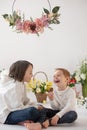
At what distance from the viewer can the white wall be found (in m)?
4.41

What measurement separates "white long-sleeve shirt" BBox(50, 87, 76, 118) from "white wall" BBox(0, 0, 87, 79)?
1.82 metres

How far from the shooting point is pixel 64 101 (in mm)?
2600

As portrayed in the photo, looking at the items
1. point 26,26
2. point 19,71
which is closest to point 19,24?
point 26,26

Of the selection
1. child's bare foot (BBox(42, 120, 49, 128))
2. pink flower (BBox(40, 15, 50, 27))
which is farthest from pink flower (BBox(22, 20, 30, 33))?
child's bare foot (BBox(42, 120, 49, 128))

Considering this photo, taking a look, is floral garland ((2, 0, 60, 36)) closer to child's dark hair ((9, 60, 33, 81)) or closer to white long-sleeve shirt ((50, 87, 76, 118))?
child's dark hair ((9, 60, 33, 81))

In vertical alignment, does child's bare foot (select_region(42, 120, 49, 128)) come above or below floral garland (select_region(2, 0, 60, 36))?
below

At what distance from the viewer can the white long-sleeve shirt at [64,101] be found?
2498 millimetres

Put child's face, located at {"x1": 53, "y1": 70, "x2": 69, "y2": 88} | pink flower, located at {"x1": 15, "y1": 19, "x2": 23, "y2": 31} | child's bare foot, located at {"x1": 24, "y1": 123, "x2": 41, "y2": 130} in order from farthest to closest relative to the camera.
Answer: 1. pink flower, located at {"x1": 15, "y1": 19, "x2": 23, "y2": 31}
2. child's face, located at {"x1": 53, "y1": 70, "x2": 69, "y2": 88}
3. child's bare foot, located at {"x1": 24, "y1": 123, "x2": 41, "y2": 130}

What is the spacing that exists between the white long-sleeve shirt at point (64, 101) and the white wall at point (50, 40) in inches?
71.7

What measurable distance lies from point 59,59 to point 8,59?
2.48 feet

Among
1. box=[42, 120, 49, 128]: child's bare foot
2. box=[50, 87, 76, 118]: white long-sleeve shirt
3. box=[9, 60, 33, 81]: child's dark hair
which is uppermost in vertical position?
box=[9, 60, 33, 81]: child's dark hair

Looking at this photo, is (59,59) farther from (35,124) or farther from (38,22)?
(35,124)

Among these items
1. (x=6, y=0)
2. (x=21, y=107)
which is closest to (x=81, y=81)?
(x=21, y=107)

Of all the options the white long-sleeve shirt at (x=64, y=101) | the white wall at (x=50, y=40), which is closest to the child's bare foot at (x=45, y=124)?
the white long-sleeve shirt at (x=64, y=101)
